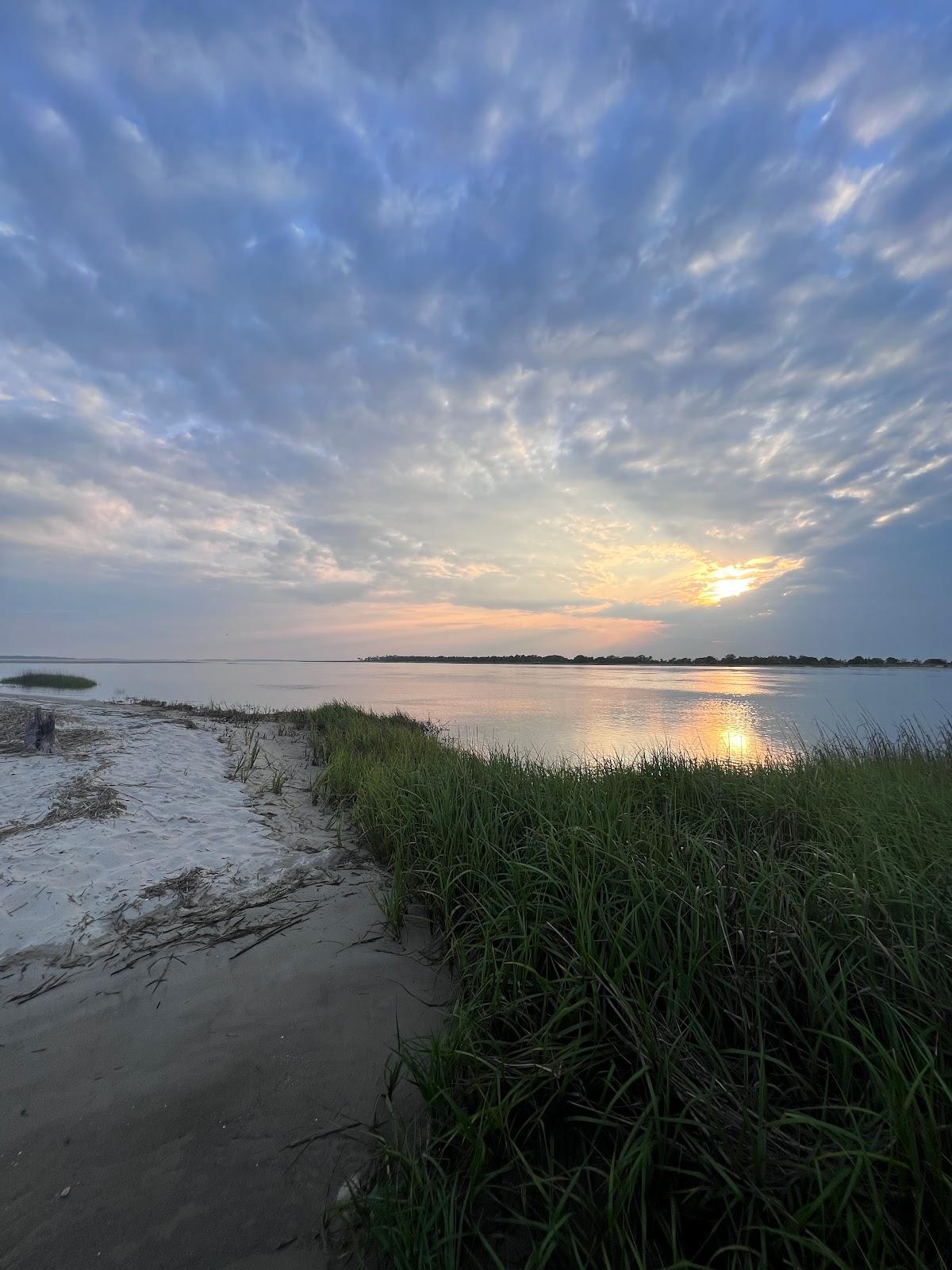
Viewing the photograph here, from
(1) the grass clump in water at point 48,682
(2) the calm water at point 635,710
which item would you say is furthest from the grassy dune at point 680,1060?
(1) the grass clump in water at point 48,682

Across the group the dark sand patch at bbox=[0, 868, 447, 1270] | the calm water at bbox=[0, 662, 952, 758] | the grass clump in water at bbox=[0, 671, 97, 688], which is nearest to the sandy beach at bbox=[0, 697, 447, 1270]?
the dark sand patch at bbox=[0, 868, 447, 1270]

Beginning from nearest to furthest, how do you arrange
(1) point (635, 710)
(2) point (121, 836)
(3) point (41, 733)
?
(2) point (121, 836) → (3) point (41, 733) → (1) point (635, 710)

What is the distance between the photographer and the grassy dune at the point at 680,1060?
140cm

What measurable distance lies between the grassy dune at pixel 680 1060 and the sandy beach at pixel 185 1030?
325 millimetres

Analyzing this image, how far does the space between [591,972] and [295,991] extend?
1.61 metres

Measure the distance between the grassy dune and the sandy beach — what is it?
1.07 ft

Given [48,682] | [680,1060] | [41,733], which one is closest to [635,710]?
[41,733]

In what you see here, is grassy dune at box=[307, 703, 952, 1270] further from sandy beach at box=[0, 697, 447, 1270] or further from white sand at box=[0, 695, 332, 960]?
white sand at box=[0, 695, 332, 960]

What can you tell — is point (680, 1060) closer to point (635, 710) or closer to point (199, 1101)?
point (199, 1101)

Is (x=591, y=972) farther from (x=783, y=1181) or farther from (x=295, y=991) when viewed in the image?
(x=295, y=991)

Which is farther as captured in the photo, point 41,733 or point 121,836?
point 41,733

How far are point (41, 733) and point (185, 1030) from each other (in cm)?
666

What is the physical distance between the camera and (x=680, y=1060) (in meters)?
1.80

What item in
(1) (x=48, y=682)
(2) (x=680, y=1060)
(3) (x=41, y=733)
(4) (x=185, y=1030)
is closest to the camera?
(2) (x=680, y=1060)
